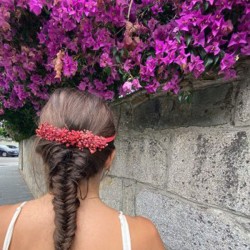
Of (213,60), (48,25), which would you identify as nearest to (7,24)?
(48,25)

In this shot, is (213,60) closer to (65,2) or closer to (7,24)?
(65,2)

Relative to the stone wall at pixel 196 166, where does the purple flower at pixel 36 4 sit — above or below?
above

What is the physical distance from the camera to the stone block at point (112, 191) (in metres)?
2.93

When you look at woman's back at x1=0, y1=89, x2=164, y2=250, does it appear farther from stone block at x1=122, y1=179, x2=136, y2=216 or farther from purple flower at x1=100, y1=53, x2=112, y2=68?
stone block at x1=122, y1=179, x2=136, y2=216

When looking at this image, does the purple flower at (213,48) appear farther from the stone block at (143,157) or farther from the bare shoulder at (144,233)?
the stone block at (143,157)

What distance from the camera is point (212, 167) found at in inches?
68.2

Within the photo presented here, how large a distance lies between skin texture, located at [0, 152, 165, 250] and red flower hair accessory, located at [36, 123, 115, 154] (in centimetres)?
16

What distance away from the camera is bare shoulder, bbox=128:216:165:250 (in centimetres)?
127

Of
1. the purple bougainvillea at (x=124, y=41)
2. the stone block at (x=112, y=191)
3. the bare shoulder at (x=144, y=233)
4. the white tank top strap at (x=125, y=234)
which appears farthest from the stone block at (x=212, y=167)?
the stone block at (x=112, y=191)

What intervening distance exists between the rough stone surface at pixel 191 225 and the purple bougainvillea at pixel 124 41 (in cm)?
65

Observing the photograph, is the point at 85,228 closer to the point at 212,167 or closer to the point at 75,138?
the point at 75,138

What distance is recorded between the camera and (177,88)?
1622 mm

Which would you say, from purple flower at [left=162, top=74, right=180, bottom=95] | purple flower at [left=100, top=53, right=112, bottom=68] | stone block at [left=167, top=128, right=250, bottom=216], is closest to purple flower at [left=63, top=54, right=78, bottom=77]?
purple flower at [left=100, top=53, right=112, bottom=68]

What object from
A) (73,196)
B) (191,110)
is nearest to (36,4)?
(191,110)
